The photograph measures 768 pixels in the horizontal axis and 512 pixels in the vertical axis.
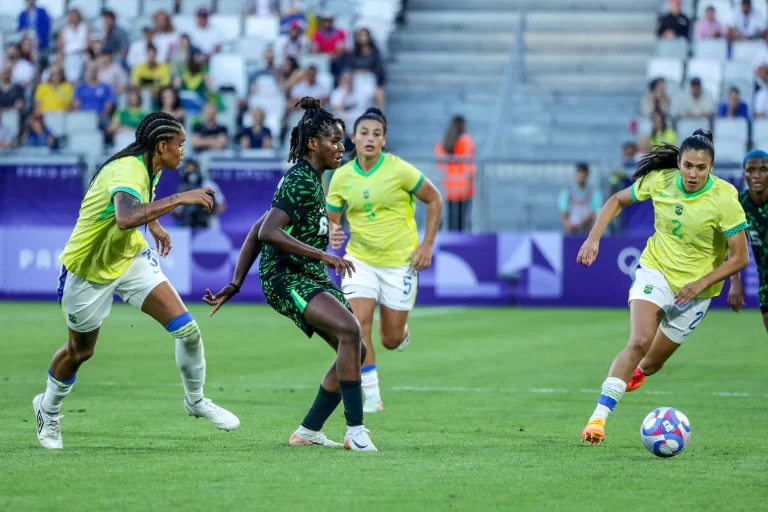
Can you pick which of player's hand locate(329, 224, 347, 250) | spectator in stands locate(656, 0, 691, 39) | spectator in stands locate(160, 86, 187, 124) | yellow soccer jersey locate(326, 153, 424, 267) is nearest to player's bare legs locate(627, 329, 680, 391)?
yellow soccer jersey locate(326, 153, 424, 267)

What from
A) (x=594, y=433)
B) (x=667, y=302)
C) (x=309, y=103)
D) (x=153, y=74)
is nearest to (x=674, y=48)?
(x=153, y=74)

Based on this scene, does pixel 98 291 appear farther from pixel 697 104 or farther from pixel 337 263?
pixel 697 104

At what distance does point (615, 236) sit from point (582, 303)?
1302 millimetres

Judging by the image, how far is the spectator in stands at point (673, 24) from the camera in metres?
26.1

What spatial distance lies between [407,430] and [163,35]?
19667 millimetres

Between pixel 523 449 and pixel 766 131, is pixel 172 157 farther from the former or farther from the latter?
pixel 766 131

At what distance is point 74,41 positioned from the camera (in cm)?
2845

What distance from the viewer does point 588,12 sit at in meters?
28.9

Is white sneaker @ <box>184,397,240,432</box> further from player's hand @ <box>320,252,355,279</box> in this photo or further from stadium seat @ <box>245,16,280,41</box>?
stadium seat @ <box>245,16,280,41</box>

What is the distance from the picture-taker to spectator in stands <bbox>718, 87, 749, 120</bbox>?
23.4m

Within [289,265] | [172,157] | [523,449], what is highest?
[172,157]

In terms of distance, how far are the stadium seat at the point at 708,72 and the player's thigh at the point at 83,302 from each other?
18164mm

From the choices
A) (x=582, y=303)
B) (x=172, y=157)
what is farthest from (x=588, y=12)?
(x=172, y=157)

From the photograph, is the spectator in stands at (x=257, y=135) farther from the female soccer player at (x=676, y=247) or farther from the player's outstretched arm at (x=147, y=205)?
the player's outstretched arm at (x=147, y=205)
